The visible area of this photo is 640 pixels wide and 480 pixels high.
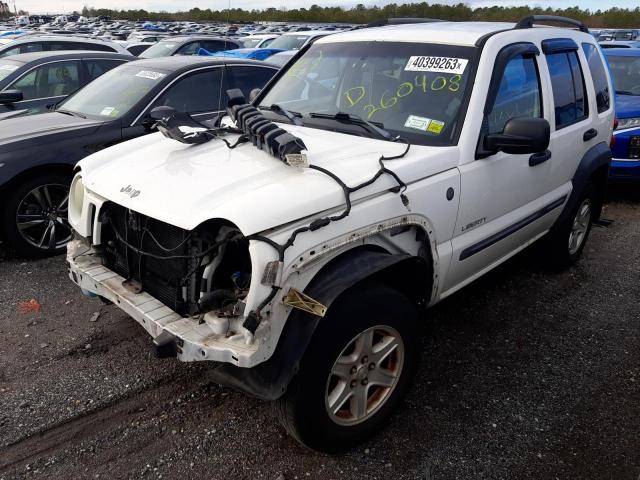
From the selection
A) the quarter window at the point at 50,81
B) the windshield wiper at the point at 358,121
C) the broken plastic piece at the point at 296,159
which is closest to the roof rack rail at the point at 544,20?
the windshield wiper at the point at 358,121

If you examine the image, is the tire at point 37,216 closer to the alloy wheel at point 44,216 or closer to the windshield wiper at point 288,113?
the alloy wheel at point 44,216

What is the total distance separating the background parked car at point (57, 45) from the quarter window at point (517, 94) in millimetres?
8001

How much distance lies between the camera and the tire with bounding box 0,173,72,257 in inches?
191

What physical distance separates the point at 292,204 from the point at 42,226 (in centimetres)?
370

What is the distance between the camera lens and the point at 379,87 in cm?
342

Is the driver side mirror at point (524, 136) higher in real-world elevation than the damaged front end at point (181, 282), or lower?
higher

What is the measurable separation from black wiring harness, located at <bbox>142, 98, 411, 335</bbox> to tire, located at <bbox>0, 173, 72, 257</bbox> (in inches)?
79.1

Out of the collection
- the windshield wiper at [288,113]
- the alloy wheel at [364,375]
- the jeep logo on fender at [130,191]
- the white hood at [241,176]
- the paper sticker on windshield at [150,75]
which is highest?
the windshield wiper at [288,113]

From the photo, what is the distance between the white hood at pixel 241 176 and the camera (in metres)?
2.32

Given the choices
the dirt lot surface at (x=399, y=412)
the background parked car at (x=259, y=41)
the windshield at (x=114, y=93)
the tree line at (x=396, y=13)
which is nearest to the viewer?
the dirt lot surface at (x=399, y=412)

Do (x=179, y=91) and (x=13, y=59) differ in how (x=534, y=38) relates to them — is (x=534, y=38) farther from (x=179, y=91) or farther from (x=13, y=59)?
(x=13, y=59)

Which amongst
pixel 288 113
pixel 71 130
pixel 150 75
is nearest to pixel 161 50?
pixel 150 75

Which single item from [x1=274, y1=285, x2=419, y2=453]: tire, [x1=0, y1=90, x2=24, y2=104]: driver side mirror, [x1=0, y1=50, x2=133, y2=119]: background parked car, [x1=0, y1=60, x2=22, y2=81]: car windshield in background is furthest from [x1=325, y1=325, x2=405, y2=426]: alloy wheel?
[x1=0, y1=60, x2=22, y2=81]: car windshield in background

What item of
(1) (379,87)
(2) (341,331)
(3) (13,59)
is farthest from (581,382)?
(3) (13,59)
